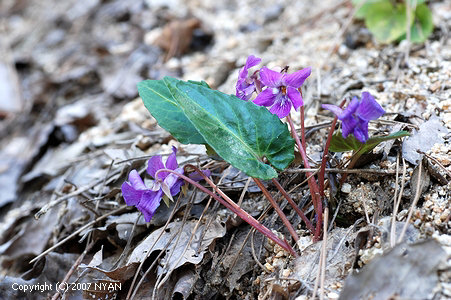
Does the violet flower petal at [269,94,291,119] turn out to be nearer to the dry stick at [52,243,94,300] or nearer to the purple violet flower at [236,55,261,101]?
the purple violet flower at [236,55,261,101]

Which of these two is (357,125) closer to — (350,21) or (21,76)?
(350,21)

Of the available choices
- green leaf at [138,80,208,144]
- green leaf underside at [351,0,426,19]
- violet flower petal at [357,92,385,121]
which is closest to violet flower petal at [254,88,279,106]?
green leaf at [138,80,208,144]

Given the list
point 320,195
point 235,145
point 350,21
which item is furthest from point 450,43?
point 235,145

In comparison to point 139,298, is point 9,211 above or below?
below

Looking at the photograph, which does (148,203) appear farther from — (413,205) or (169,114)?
(413,205)

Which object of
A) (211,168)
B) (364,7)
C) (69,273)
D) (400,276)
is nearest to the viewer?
(400,276)

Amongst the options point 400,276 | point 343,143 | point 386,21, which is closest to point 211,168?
point 343,143

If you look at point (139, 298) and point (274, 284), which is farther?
point (139, 298)
